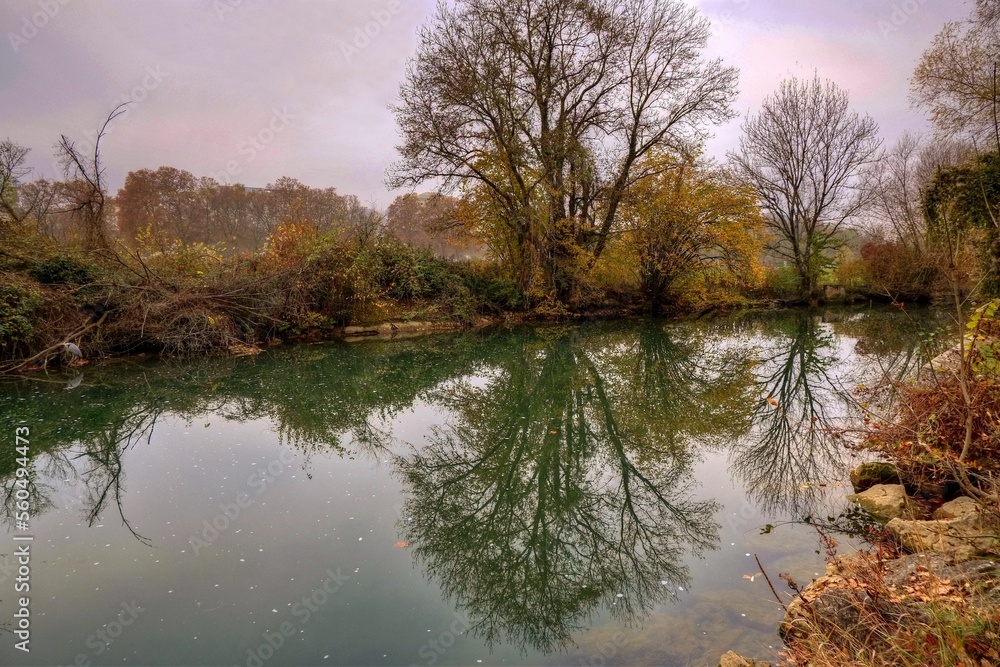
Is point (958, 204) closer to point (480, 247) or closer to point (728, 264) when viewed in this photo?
point (728, 264)

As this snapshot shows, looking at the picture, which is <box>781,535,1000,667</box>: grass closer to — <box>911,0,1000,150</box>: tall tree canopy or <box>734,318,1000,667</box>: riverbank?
<box>734,318,1000,667</box>: riverbank

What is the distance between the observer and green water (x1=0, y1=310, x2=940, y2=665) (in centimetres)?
299

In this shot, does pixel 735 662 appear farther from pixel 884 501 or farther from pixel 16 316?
pixel 16 316

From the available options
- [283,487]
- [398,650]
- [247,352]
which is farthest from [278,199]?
[398,650]

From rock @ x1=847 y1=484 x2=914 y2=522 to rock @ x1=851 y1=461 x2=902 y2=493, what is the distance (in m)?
0.27

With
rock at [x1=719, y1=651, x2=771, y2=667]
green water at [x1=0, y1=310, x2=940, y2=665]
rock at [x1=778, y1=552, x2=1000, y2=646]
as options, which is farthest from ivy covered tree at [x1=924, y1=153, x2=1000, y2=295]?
rock at [x1=719, y1=651, x2=771, y2=667]

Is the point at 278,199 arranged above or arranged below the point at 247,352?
above

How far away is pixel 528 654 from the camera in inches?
113

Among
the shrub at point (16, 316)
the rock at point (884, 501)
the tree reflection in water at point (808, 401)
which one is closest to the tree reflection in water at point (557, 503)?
the tree reflection in water at point (808, 401)

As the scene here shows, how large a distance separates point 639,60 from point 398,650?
21767 millimetres

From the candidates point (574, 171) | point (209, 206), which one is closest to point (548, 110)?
point (574, 171)

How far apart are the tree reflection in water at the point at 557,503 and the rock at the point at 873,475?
1484 millimetres

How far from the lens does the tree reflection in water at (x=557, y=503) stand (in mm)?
3379

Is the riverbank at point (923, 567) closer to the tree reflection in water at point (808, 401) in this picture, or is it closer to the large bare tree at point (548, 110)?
the tree reflection in water at point (808, 401)
